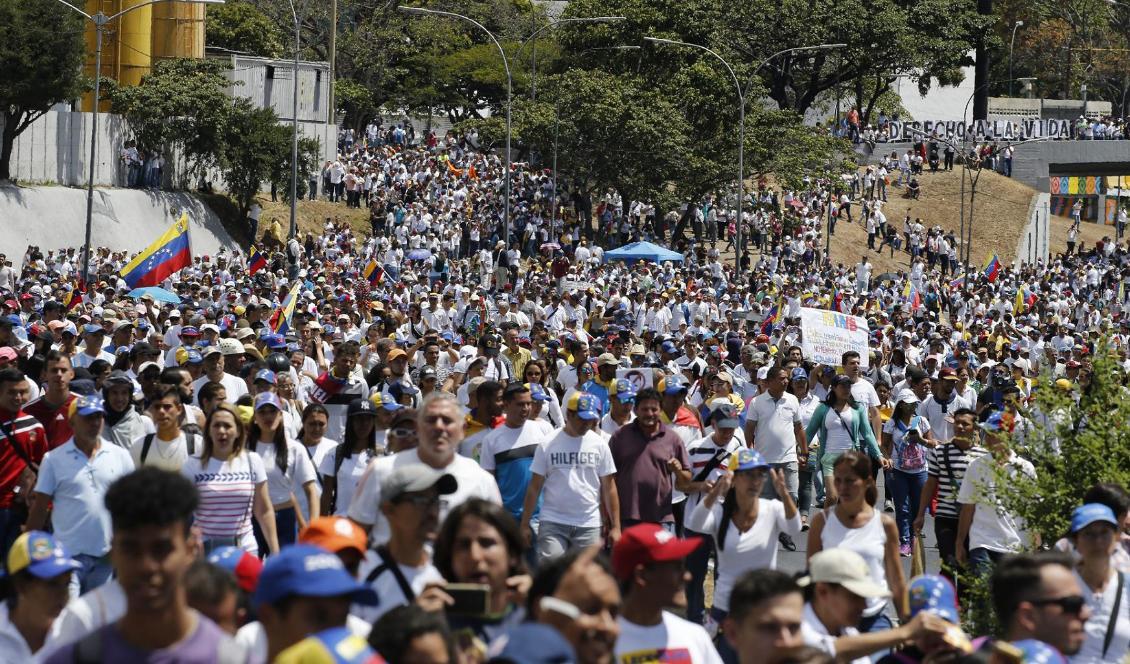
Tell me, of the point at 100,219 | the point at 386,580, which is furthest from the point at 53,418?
the point at 100,219

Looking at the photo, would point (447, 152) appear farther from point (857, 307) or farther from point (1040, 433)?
point (1040, 433)

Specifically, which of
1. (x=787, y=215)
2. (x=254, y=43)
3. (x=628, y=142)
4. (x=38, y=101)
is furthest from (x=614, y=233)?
(x=254, y=43)

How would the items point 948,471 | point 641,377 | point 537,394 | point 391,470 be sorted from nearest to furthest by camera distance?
point 391,470, point 948,471, point 537,394, point 641,377

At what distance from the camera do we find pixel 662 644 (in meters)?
5.28

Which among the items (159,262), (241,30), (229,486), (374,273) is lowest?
(374,273)

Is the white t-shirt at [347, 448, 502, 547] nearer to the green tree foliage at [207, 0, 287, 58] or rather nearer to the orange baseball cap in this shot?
the orange baseball cap

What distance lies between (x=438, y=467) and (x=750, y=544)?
191 centimetres

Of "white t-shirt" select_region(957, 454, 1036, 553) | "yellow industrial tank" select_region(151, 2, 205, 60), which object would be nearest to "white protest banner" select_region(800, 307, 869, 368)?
"white t-shirt" select_region(957, 454, 1036, 553)

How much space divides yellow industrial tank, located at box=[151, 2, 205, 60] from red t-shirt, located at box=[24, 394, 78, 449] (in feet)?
132

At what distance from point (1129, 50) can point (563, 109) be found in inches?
1794

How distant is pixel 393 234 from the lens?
4572 cm

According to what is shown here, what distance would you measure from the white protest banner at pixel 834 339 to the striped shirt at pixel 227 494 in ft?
40.2

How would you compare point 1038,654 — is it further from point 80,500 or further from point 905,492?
point 905,492

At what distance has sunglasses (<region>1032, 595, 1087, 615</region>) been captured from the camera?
553 centimetres
